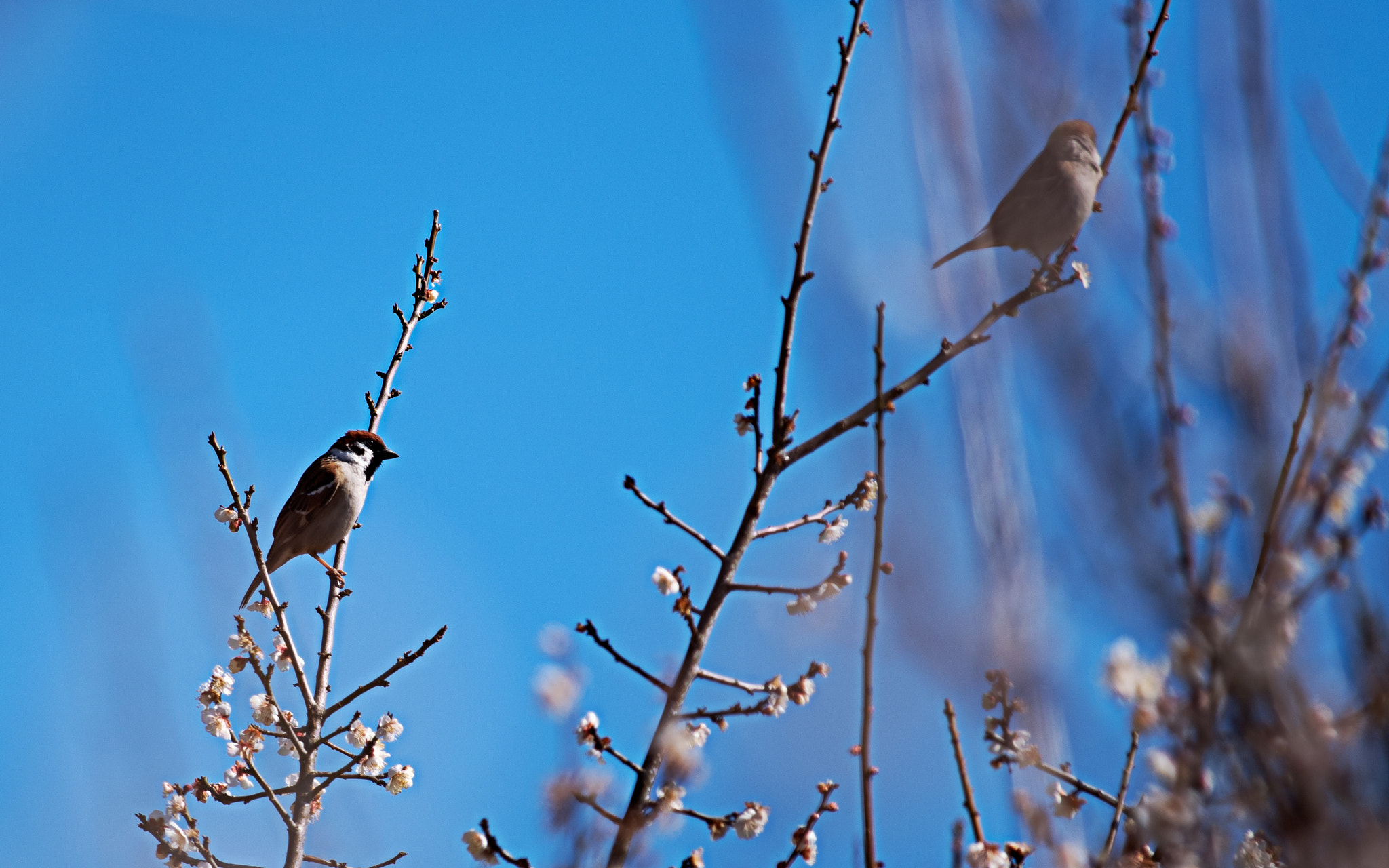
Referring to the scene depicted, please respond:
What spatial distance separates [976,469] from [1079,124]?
4311 millimetres

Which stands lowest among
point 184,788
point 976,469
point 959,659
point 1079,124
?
point 959,659

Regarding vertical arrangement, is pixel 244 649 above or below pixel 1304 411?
above

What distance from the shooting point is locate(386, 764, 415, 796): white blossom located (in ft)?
14.6

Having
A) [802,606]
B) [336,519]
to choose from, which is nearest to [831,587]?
[802,606]

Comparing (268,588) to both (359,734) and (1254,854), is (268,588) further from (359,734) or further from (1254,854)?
(1254,854)

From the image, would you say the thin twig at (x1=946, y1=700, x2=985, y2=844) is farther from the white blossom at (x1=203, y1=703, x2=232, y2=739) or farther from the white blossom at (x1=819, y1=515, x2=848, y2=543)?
the white blossom at (x1=203, y1=703, x2=232, y2=739)

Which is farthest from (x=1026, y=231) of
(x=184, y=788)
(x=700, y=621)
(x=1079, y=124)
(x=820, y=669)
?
(x=184, y=788)

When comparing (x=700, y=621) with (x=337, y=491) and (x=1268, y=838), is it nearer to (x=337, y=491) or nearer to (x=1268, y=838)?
(x=1268, y=838)

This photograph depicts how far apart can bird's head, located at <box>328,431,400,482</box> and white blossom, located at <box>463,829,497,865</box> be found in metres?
4.06

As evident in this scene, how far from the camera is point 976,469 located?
188cm

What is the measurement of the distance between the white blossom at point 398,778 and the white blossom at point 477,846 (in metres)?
1.70

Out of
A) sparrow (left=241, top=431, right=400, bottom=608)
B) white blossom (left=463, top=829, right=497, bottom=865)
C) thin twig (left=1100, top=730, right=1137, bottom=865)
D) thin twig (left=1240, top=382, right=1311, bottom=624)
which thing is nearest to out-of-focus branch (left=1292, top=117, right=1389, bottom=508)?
thin twig (left=1240, top=382, right=1311, bottom=624)

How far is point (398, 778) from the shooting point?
446cm

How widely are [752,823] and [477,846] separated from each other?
0.78 m
